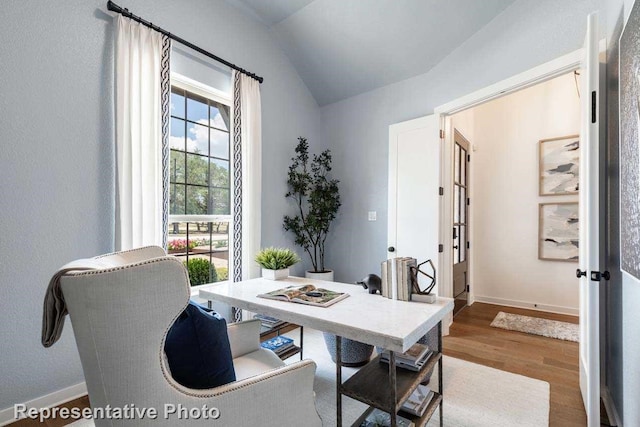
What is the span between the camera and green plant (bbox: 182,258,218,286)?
110 inches

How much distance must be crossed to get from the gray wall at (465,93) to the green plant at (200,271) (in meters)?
1.60

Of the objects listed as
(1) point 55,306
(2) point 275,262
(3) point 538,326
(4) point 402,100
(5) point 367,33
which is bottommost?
(3) point 538,326

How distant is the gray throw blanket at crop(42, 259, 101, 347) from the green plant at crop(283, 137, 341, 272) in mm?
2731

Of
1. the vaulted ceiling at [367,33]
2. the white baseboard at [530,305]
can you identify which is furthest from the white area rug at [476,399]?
the vaulted ceiling at [367,33]

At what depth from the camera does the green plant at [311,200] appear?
3689mm

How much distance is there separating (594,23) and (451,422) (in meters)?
2.30

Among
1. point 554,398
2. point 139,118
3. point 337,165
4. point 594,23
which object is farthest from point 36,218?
point 554,398

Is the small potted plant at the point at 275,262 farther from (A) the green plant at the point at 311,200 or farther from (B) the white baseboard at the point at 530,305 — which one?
(B) the white baseboard at the point at 530,305

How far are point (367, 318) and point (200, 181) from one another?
2.12 metres

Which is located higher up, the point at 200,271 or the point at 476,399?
the point at 200,271

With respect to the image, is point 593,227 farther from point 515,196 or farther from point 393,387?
point 515,196

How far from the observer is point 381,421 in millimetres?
1456

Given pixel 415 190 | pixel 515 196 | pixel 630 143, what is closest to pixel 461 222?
pixel 515 196

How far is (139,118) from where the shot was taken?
226 centimetres
